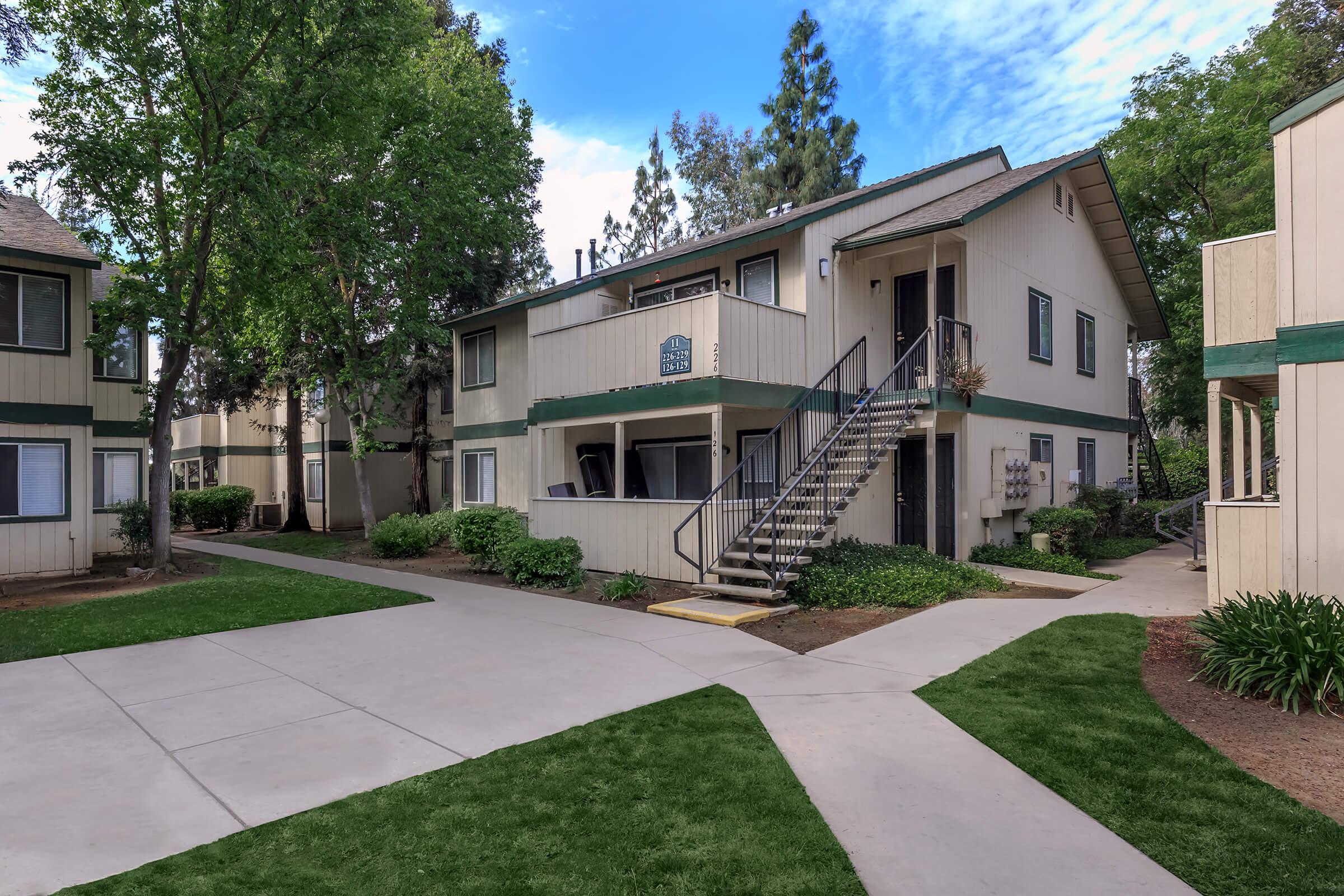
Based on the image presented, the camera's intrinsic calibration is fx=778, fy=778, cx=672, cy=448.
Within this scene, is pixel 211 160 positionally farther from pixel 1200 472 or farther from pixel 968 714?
pixel 1200 472

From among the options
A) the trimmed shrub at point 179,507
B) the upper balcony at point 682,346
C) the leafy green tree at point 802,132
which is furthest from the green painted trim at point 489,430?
the leafy green tree at point 802,132

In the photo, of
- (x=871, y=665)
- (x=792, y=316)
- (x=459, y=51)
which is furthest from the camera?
(x=459, y=51)

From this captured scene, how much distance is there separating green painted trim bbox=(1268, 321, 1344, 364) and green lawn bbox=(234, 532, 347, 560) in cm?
1686

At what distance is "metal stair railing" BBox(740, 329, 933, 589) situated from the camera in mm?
10477

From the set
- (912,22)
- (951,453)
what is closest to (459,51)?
(912,22)

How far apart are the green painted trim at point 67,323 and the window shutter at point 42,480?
1.63 meters

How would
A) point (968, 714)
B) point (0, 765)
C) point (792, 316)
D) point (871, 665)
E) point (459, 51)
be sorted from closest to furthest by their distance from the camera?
point (0, 765), point (968, 714), point (871, 665), point (792, 316), point (459, 51)

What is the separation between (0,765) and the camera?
489cm

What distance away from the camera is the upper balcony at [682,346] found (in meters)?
11.6

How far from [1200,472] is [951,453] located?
60.4 feet

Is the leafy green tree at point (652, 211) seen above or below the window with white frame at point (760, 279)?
above

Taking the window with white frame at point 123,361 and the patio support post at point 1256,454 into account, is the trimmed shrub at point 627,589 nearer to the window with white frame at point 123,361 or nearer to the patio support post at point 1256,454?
the patio support post at point 1256,454

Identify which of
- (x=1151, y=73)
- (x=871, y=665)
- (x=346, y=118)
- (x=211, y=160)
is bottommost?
(x=871, y=665)

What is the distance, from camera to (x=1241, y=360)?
855 cm
